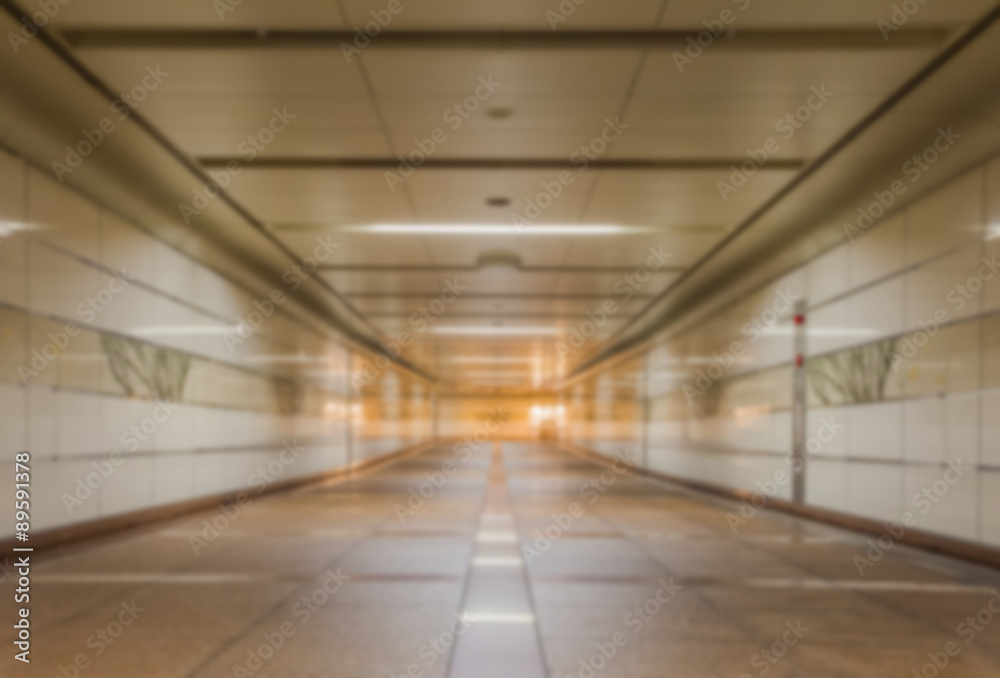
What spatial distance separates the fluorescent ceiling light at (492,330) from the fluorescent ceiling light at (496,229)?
1142 centimetres

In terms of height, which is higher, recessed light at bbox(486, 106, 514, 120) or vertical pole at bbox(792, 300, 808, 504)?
recessed light at bbox(486, 106, 514, 120)

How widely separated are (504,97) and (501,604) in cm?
408

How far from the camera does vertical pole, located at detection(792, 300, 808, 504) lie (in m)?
12.5

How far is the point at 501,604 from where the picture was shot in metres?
6.05

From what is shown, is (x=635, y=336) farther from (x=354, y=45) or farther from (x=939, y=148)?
(x=354, y=45)

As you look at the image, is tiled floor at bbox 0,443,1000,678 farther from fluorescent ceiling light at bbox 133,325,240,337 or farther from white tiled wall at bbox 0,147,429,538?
fluorescent ceiling light at bbox 133,325,240,337

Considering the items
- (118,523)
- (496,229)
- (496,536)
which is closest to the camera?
(496,536)

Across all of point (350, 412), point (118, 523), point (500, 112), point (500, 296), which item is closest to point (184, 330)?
point (118, 523)

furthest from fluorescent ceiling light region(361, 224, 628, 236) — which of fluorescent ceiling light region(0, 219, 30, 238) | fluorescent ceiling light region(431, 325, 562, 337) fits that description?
fluorescent ceiling light region(431, 325, 562, 337)

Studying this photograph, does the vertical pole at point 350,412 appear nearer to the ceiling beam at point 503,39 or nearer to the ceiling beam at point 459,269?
the ceiling beam at point 459,269

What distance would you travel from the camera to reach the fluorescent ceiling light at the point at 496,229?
12.5m

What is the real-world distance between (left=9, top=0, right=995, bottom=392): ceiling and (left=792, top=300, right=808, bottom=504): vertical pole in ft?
5.66

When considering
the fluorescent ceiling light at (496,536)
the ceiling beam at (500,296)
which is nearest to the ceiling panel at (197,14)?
the fluorescent ceiling light at (496,536)

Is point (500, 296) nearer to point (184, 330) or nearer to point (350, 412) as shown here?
point (184, 330)
